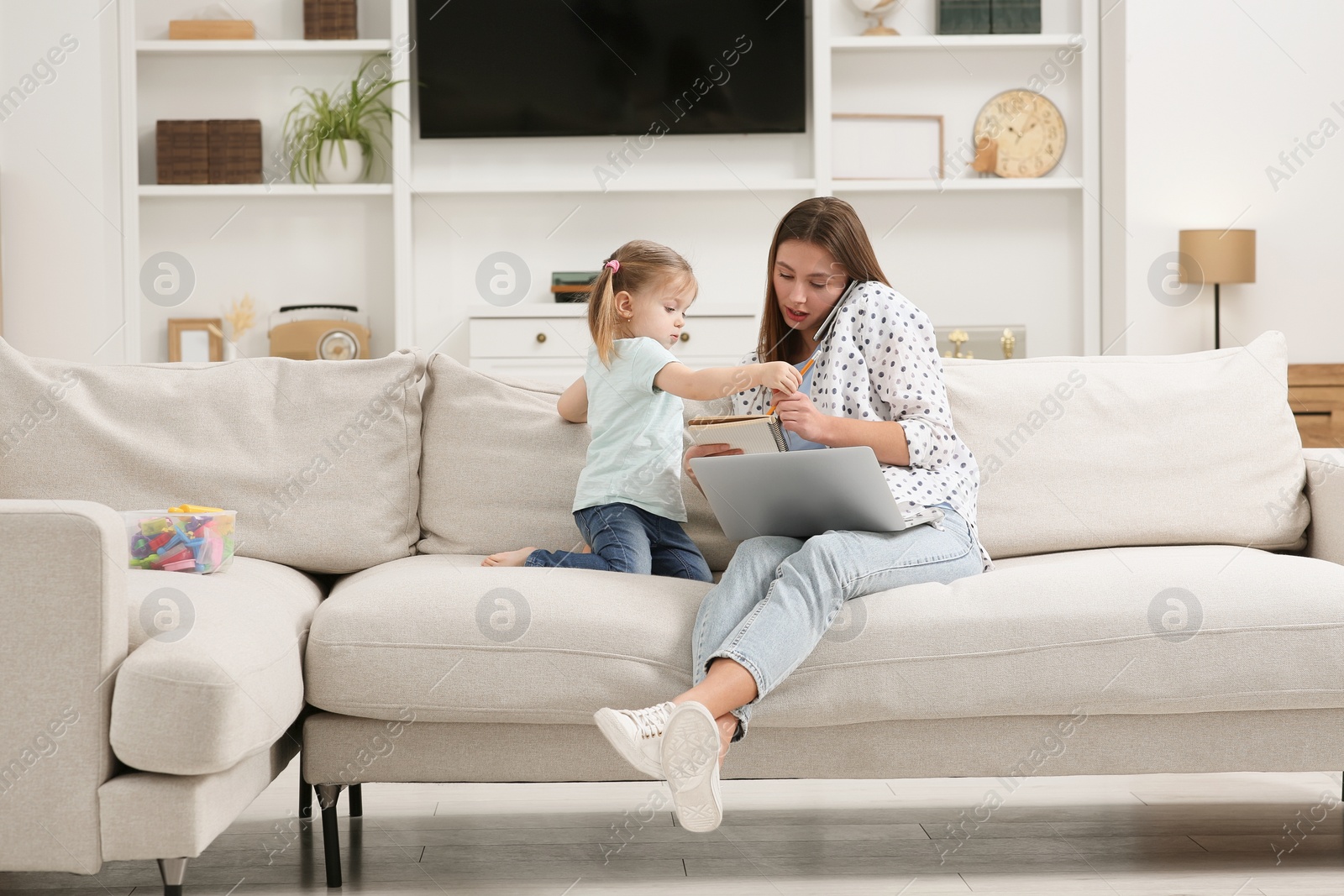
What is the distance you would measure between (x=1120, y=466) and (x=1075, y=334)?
8.24ft

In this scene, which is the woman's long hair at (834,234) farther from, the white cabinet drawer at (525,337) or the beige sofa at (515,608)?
the white cabinet drawer at (525,337)

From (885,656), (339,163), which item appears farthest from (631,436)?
(339,163)

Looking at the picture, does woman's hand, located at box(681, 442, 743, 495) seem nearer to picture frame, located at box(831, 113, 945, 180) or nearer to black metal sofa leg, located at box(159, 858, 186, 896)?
black metal sofa leg, located at box(159, 858, 186, 896)

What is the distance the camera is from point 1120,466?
2061 millimetres

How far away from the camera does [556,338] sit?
407cm

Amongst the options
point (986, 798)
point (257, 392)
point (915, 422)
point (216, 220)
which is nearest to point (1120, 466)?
point (915, 422)

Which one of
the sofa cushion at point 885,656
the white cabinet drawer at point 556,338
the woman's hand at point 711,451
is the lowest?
the sofa cushion at point 885,656

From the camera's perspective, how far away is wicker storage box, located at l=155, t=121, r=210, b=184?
4.18 metres

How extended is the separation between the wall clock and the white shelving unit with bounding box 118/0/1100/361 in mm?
58

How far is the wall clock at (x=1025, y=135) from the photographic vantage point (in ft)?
14.2

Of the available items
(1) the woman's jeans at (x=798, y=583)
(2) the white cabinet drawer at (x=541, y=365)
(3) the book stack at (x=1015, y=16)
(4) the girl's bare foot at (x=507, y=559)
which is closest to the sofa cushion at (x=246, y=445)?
(4) the girl's bare foot at (x=507, y=559)

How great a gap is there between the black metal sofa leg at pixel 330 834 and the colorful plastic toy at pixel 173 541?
37 cm

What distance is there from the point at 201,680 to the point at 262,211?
11.1ft

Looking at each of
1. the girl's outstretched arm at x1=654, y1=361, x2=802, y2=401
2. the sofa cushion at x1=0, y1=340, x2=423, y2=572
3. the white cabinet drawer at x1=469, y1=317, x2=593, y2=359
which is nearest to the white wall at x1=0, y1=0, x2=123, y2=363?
the white cabinet drawer at x1=469, y1=317, x2=593, y2=359
